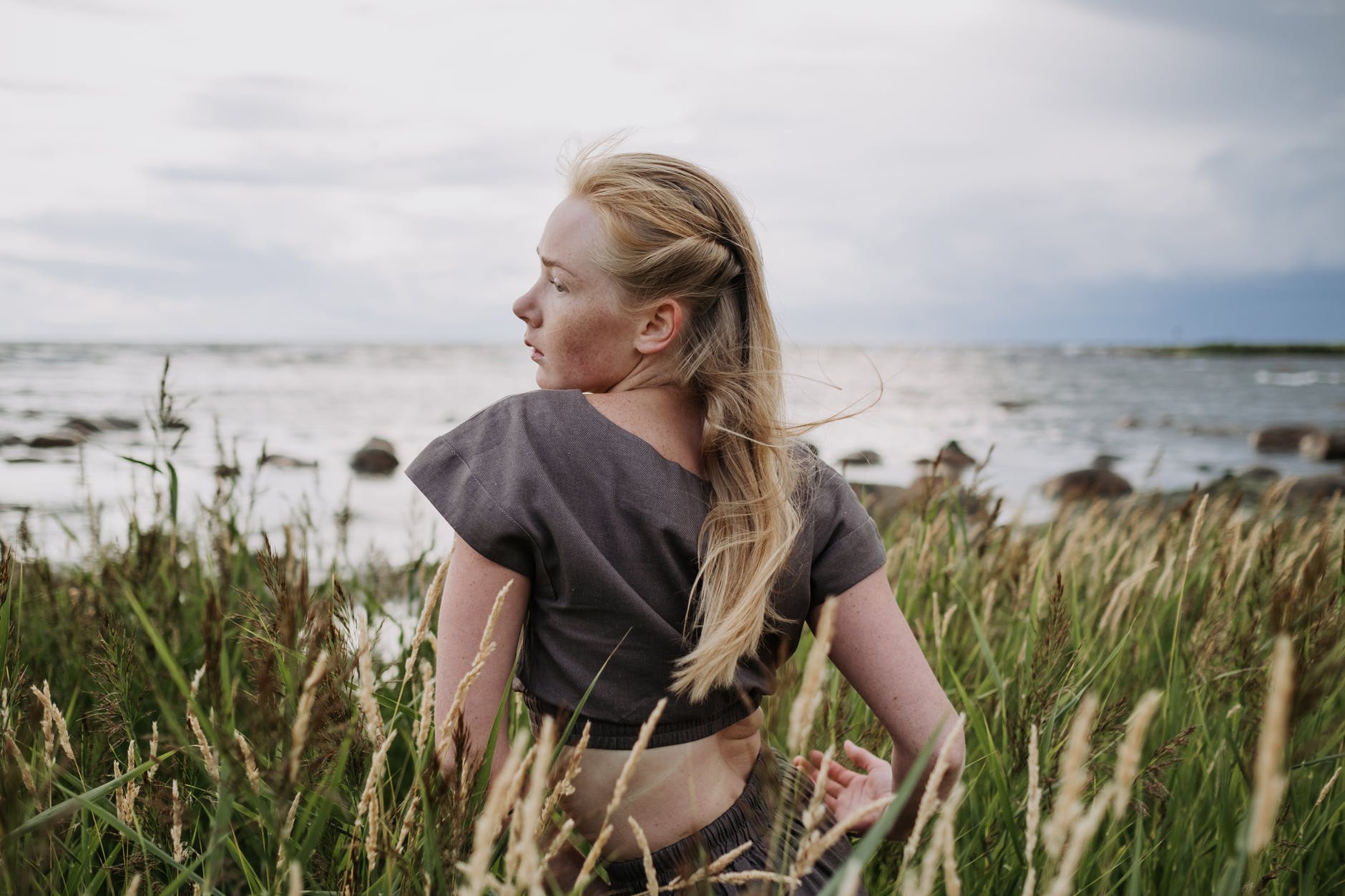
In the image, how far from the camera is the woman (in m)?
1.44

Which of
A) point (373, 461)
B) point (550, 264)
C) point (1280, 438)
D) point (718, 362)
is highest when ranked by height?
point (550, 264)

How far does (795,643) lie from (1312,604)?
91 centimetres

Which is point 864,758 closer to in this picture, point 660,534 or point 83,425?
point 660,534

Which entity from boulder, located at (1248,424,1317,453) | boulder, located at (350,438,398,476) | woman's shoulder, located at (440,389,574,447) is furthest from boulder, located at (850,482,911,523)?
boulder, located at (1248,424,1317,453)

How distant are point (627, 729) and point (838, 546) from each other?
0.48m

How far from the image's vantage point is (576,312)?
1670 millimetres

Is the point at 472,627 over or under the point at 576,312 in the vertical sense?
under

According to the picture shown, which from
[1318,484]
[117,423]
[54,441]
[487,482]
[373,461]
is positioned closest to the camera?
[487,482]

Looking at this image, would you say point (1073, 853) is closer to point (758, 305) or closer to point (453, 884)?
point (453, 884)

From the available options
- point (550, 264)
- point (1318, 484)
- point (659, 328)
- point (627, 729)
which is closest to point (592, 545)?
point (627, 729)

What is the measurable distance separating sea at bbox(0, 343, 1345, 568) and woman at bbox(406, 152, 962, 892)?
21 cm

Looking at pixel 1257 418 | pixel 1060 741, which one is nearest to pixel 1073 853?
pixel 1060 741

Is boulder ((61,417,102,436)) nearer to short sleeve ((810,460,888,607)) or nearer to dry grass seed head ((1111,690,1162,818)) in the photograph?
short sleeve ((810,460,888,607))

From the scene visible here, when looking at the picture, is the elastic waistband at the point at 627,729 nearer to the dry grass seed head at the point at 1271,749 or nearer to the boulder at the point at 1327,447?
the dry grass seed head at the point at 1271,749
